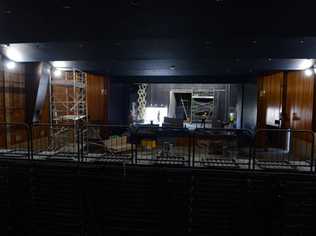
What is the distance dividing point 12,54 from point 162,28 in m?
3.46

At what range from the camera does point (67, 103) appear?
6855 millimetres

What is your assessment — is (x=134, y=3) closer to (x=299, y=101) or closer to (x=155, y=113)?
(x=299, y=101)

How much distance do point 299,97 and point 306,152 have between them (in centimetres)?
145

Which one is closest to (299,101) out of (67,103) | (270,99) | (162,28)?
(270,99)

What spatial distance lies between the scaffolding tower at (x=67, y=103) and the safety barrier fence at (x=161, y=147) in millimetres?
79

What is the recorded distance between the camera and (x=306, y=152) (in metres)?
5.14

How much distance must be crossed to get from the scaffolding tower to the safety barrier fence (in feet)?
0.26

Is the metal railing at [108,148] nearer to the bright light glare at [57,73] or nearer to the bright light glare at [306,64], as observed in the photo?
the bright light glare at [57,73]

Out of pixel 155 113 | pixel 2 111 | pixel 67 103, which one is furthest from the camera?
pixel 155 113

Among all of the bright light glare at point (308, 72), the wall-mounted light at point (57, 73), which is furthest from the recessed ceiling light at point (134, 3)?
the bright light glare at point (308, 72)

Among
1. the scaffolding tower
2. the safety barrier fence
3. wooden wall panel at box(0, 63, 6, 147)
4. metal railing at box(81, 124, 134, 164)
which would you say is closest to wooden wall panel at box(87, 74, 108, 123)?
the scaffolding tower

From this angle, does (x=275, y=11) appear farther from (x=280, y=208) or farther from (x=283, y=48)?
(x=280, y=208)

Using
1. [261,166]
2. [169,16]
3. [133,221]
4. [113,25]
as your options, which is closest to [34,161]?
[133,221]

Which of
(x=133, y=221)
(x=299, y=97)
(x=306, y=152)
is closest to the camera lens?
(x=133, y=221)
